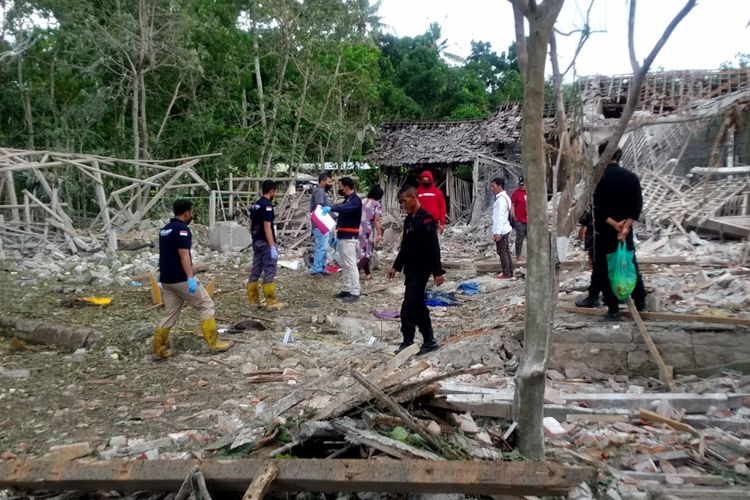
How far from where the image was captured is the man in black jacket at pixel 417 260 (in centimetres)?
629

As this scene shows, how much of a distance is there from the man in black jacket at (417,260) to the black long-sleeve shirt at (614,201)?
1.57 metres

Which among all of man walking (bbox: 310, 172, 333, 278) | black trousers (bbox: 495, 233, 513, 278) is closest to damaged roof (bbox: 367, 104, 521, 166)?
man walking (bbox: 310, 172, 333, 278)

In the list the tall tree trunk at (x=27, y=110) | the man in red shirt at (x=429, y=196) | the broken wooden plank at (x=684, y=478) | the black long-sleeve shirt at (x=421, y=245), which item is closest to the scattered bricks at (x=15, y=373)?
the black long-sleeve shirt at (x=421, y=245)

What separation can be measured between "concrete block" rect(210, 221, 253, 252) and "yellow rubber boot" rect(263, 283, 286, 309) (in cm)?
657

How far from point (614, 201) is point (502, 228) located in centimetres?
456

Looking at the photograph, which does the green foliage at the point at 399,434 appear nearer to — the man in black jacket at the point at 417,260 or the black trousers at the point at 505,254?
the man in black jacket at the point at 417,260

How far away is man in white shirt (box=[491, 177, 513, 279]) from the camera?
10523 millimetres

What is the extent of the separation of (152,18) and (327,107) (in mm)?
7436

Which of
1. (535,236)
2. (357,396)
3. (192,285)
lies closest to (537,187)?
(535,236)

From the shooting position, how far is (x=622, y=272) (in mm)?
5805

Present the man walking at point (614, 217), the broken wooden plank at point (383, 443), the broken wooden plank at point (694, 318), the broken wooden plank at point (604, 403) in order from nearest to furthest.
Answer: the broken wooden plank at point (383, 443) → the broken wooden plank at point (604, 403) → the broken wooden plank at point (694, 318) → the man walking at point (614, 217)

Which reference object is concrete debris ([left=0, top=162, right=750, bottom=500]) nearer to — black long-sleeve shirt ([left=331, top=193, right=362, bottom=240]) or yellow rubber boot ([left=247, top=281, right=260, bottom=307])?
yellow rubber boot ([left=247, top=281, right=260, bottom=307])

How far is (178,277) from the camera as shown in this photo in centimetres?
636

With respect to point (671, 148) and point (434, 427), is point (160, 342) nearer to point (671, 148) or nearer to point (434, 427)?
point (434, 427)
